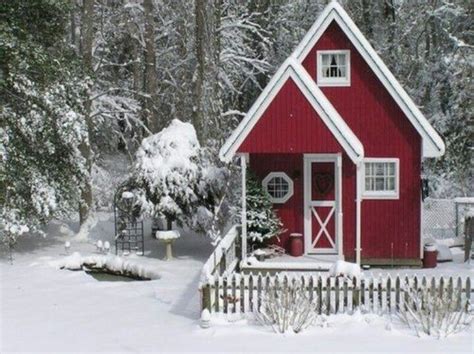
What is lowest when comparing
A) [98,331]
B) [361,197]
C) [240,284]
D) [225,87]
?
[98,331]

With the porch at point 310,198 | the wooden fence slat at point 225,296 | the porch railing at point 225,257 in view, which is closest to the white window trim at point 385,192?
the porch at point 310,198

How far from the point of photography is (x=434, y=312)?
31.6ft

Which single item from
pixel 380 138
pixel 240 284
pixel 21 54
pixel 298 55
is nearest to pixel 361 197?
pixel 380 138

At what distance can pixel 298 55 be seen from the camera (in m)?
15.0

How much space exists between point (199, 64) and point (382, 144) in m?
8.08

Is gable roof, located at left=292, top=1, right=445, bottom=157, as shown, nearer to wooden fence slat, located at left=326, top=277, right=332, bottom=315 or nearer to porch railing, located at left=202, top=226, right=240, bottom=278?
porch railing, located at left=202, top=226, right=240, bottom=278

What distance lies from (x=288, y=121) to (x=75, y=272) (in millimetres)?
6338

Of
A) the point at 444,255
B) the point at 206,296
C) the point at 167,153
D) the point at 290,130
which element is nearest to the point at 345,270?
the point at 206,296

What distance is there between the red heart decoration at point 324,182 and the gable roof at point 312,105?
136 cm

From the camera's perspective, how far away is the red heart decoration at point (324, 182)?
49.4ft

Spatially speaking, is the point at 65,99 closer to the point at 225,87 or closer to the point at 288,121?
the point at 288,121

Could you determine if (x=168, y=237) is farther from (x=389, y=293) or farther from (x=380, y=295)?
(x=389, y=293)

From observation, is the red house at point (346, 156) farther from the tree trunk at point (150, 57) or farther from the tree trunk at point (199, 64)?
the tree trunk at point (150, 57)


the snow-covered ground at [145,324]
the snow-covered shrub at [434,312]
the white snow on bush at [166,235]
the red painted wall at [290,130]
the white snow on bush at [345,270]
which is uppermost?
the red painted wall at [290,130]
